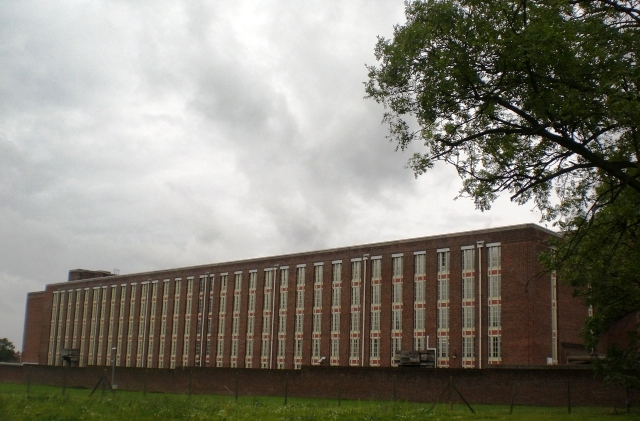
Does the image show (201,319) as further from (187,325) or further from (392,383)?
(392,383)

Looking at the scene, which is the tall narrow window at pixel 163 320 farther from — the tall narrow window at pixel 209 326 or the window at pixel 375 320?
the window at pixel 375 320

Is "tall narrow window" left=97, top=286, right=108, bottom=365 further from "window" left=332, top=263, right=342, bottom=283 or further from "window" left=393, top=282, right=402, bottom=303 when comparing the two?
"window" left=393, top=282, right=402, bottom=303

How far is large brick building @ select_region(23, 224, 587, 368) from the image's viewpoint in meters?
49.1

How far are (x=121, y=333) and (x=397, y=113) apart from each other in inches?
2653

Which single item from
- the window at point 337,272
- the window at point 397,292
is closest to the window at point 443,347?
the window at point 397,292

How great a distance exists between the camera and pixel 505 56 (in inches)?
669

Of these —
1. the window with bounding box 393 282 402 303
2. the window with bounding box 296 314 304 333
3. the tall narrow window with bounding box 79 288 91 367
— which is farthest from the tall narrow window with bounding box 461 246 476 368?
the tall narrow window with bounding box 79 288 91 367

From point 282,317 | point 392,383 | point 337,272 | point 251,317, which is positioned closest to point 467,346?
point 392,383

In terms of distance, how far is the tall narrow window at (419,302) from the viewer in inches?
2115

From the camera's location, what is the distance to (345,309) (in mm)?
59250

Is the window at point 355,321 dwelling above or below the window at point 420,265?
below

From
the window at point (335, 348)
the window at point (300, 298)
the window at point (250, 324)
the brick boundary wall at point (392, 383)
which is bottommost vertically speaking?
the brick boundary wall at point (392, 383)

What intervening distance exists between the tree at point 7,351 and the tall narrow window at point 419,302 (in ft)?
360

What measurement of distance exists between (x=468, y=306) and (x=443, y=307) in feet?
7.35
